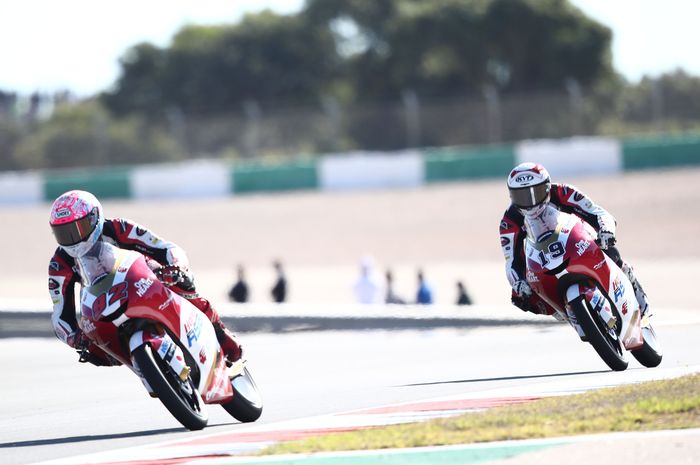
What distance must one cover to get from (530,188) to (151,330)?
300 centimetres

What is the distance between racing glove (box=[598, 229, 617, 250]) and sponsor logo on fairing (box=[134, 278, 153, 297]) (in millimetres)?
3262

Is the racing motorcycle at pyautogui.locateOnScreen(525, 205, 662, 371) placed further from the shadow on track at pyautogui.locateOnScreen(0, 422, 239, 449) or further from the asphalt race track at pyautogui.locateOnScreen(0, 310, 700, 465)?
the shadow on track at pyautogui.locateOnScreen(0, 422, 239, 449)

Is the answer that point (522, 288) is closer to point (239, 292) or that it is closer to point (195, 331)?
point (195, 331)

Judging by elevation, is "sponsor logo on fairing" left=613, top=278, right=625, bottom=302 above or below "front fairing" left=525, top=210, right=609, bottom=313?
below

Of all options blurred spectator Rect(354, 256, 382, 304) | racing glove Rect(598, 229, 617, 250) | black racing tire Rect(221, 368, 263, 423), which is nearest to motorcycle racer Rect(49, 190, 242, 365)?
black racing tire Rect(221, 368, 263, 423)


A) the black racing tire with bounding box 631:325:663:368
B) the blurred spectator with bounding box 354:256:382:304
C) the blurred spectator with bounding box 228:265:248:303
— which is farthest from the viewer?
the blurred spectator with bounding box 228:265:248:303

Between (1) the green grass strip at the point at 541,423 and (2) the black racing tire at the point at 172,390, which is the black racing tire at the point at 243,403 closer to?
(2) the black racing tire at the point at 172,390

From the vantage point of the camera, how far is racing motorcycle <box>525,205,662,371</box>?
9078mm

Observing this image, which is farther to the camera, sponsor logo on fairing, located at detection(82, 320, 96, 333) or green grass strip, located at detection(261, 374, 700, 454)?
sponsor logo on fairing, located at detection(82, 320, 96, 333)

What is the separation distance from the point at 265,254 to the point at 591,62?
2607cm

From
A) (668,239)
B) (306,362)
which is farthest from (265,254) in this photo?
(306,362)

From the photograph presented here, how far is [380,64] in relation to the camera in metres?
54.5

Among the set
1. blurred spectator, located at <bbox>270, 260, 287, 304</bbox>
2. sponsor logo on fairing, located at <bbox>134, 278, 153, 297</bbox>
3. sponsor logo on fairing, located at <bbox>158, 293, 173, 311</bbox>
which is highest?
sponsor logo on fairing, located at <bbox>134, 278, 153, 297</bbox>

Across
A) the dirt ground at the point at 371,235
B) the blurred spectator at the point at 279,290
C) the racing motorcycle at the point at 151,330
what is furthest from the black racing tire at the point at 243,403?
the dirt ground at the point at 371,235
